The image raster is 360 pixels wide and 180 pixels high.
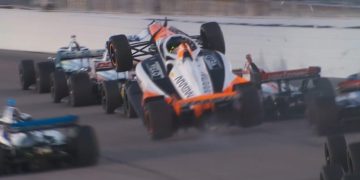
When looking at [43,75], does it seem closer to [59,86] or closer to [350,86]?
[59,86]

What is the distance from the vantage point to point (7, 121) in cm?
1161

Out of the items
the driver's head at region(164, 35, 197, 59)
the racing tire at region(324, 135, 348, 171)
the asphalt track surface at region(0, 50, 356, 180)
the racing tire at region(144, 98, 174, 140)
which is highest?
the driver's head at region(164, 35, 197, 59)

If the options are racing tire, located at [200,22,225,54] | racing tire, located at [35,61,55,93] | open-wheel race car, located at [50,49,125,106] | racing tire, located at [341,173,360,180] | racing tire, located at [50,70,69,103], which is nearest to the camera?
racing tire, located at [341,173,360,180]

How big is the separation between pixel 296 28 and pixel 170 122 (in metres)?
8.42

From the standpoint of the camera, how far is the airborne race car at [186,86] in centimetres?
1266

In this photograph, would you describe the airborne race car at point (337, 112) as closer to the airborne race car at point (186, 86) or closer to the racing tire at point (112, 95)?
the airborne race car at point (186, 86)

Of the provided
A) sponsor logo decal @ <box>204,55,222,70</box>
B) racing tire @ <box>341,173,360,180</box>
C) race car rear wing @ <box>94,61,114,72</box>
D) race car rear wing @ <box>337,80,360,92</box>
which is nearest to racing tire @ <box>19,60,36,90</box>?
race car rear wing @ <box>94,61,114,72</box>

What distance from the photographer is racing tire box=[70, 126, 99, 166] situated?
11.0 m

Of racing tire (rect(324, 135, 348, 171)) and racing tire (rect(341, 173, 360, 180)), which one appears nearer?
racing tire (rect(341, 173, 360, 180))

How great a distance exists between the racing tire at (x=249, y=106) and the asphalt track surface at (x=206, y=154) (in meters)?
0.28

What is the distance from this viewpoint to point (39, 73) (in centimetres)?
1966

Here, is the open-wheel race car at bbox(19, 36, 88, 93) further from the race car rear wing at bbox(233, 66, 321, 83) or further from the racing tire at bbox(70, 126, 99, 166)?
the racing tire at bbox(70, 126, 99, 166)

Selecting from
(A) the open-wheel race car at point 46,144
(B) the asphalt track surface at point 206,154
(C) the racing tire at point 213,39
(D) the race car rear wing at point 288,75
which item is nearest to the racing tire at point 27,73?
(B) the asphalt track surface at point 206,154

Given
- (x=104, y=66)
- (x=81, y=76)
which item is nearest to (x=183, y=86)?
(x=81, y=76)
